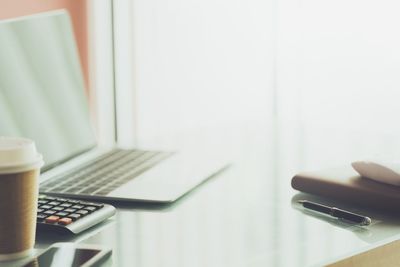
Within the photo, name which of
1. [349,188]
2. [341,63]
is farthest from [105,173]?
[341,63]

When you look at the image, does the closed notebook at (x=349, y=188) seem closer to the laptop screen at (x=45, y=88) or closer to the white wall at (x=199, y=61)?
the laptop screen at (x=45, y=88)

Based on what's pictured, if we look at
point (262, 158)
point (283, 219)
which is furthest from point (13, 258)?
point (262, 158)

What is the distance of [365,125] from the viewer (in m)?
2.91

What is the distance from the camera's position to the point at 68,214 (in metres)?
0.99

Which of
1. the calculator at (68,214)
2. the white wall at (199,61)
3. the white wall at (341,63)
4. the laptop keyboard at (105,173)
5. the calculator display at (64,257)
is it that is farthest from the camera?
the white wall at (199,61)

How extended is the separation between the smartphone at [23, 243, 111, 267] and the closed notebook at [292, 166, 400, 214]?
37 cm

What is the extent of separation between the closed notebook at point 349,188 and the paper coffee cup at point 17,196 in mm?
417

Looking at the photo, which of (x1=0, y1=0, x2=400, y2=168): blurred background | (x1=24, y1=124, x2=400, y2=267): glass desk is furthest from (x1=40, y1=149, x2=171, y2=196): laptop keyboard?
(x1=0, y1=0, x2=400, y2=168): blurred background

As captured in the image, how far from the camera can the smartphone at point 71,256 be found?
2.72 feet

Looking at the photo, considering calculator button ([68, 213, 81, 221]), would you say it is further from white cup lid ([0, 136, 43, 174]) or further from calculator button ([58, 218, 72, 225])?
white cup lid ([0, 136, 43, 174])

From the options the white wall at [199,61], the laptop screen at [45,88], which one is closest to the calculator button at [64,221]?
the laptop screen at [45,88]

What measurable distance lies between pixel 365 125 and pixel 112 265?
2177 mm

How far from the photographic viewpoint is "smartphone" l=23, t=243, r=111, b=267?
83 centimetres

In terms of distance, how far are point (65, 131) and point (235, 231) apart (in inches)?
19.5
